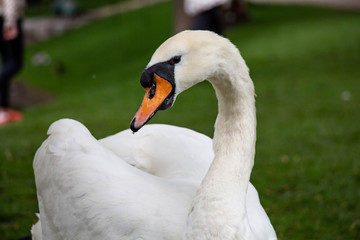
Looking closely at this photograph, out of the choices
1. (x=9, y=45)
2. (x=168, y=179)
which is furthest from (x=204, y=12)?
(x=168, y=179)

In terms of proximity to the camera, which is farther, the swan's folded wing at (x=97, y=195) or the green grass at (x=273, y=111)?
the green grass at (x=273, y=111)

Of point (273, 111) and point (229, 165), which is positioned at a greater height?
point (229, 165)

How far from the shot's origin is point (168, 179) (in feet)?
8.61

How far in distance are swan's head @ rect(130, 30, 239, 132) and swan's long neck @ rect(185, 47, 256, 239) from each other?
0.27 ft

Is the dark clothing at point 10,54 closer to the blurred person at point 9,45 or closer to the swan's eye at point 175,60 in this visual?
the blurred person at point 9,45

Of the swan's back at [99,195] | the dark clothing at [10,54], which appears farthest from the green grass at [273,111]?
the swan's back at [99,195]

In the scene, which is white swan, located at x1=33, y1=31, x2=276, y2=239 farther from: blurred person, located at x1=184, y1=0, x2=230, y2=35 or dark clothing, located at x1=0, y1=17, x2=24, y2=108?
blurred person, located at x1=184, y1=0, x2=230, y2=35

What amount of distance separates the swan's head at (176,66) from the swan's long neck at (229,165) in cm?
8

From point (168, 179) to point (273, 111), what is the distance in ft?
13.0

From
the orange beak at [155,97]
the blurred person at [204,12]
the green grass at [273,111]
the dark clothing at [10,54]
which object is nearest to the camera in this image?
the orange beak at [155,97]

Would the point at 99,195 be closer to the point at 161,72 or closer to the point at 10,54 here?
the point at 161,72

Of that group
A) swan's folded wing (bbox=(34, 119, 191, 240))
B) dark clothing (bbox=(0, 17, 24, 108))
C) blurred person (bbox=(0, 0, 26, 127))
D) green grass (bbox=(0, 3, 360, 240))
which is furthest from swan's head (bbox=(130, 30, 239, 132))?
dark clothing (bbox=(0, 17, 24, 108))

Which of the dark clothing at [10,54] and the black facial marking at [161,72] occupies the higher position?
the black facial marking at [161,72]

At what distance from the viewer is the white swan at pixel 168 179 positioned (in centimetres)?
215
